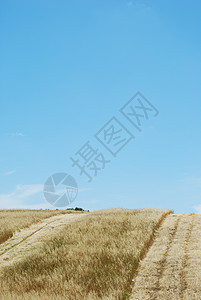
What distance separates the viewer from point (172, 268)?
9625 millimetres

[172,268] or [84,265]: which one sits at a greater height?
[84,265]

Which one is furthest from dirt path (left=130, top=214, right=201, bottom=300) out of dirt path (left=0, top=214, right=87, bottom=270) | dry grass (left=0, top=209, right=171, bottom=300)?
dirt path (left=0, top=214, right=87, bottom=270)

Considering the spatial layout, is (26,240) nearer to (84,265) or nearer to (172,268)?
(84,265)

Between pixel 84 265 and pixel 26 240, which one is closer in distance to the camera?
pixel 84 265

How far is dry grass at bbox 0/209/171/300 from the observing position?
912 centimetres

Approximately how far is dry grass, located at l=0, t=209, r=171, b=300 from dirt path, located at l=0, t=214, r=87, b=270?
2.61ft

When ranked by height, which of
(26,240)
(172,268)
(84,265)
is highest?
(26,240)

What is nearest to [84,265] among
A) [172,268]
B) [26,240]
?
[172,268]

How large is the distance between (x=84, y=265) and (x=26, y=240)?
5.38 meters

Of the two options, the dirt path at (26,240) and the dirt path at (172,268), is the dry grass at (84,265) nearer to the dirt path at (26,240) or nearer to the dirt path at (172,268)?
the dirt path at (172,268)

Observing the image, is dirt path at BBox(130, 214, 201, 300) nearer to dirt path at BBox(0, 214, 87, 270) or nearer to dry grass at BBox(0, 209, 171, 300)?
dry grass at BBox(0, 209, 171, 300)

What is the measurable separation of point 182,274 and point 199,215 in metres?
7.37

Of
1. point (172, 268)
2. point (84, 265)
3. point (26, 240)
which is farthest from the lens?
point (26, 240)

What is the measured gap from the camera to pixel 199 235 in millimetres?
12508
